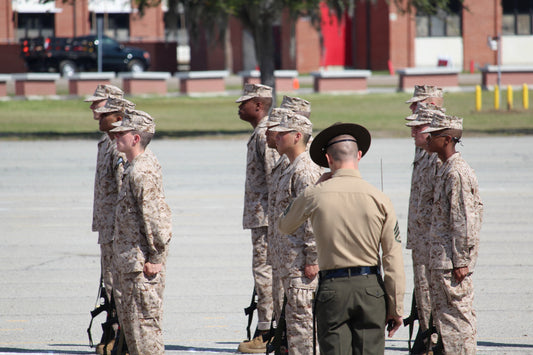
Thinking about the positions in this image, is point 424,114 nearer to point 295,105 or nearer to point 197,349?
point 295,105

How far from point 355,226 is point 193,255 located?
6.32m

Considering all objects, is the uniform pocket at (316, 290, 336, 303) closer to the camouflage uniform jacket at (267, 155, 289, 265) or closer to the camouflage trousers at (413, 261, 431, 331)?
the camouflage uniform jacket at (267, 155, 289, 265)

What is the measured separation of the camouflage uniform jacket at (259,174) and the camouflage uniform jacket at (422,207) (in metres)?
1.27

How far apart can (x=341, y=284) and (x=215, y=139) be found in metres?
22.1

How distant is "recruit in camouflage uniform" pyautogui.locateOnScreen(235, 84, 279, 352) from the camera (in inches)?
307

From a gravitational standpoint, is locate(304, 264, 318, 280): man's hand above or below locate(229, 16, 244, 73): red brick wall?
below

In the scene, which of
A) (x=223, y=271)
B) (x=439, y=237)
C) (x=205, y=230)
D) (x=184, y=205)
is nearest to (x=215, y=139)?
(x=184, y=205)

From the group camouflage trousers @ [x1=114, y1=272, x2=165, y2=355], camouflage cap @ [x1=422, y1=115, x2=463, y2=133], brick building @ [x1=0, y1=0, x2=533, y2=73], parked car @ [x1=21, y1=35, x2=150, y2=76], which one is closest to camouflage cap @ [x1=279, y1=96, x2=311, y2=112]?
camouflage cap @ [x1=422, y1=115, x2=463, y2=133]

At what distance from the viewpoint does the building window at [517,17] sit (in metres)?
60.9

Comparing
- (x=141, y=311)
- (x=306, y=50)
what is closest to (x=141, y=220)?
(x=141, y=311)

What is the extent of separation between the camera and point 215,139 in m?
27.3

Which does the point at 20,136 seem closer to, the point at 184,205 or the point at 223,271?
the point at 184,205

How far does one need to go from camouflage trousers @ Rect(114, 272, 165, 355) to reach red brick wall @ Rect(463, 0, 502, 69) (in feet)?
184

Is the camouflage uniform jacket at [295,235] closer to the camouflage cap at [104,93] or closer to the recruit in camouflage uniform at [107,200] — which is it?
the recruit in camouflage uniform at [107,200]
